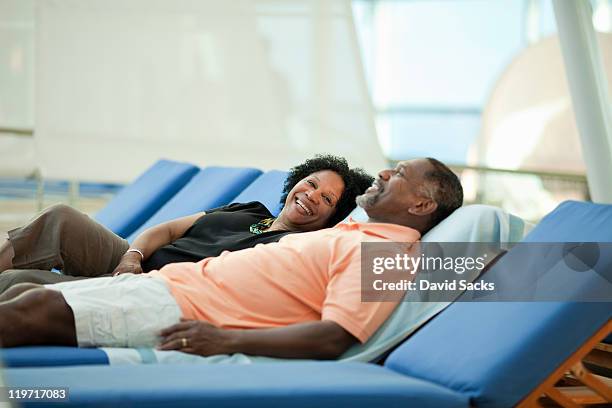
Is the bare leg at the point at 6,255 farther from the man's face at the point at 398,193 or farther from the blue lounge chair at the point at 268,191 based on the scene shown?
the man's face at the point at 398,193

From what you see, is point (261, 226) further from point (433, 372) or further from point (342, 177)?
point (433, 372)

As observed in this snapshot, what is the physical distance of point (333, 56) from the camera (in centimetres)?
640

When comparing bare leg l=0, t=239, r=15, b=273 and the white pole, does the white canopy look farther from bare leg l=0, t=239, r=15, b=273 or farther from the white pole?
bare leg l=0, t=239, r=15, b=273

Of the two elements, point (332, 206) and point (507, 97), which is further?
point (507, 97)

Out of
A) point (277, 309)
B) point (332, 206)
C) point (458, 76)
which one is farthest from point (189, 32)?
point (458, 76)

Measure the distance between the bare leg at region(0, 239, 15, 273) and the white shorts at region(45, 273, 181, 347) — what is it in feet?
1.94

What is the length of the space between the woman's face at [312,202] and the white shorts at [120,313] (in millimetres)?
601

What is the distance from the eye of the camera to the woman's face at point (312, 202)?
2.90 m

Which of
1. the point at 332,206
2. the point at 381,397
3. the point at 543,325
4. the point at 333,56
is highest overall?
the point at 333,56

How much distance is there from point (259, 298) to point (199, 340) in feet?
0.73

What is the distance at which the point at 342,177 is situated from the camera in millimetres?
3031

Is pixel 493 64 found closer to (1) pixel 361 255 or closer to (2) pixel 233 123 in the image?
(2) pixel 233 123

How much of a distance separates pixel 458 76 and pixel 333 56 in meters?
7.40

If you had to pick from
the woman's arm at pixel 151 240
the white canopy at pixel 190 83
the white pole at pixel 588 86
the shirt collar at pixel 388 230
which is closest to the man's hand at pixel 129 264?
the woman's arm at pixel 151 240
